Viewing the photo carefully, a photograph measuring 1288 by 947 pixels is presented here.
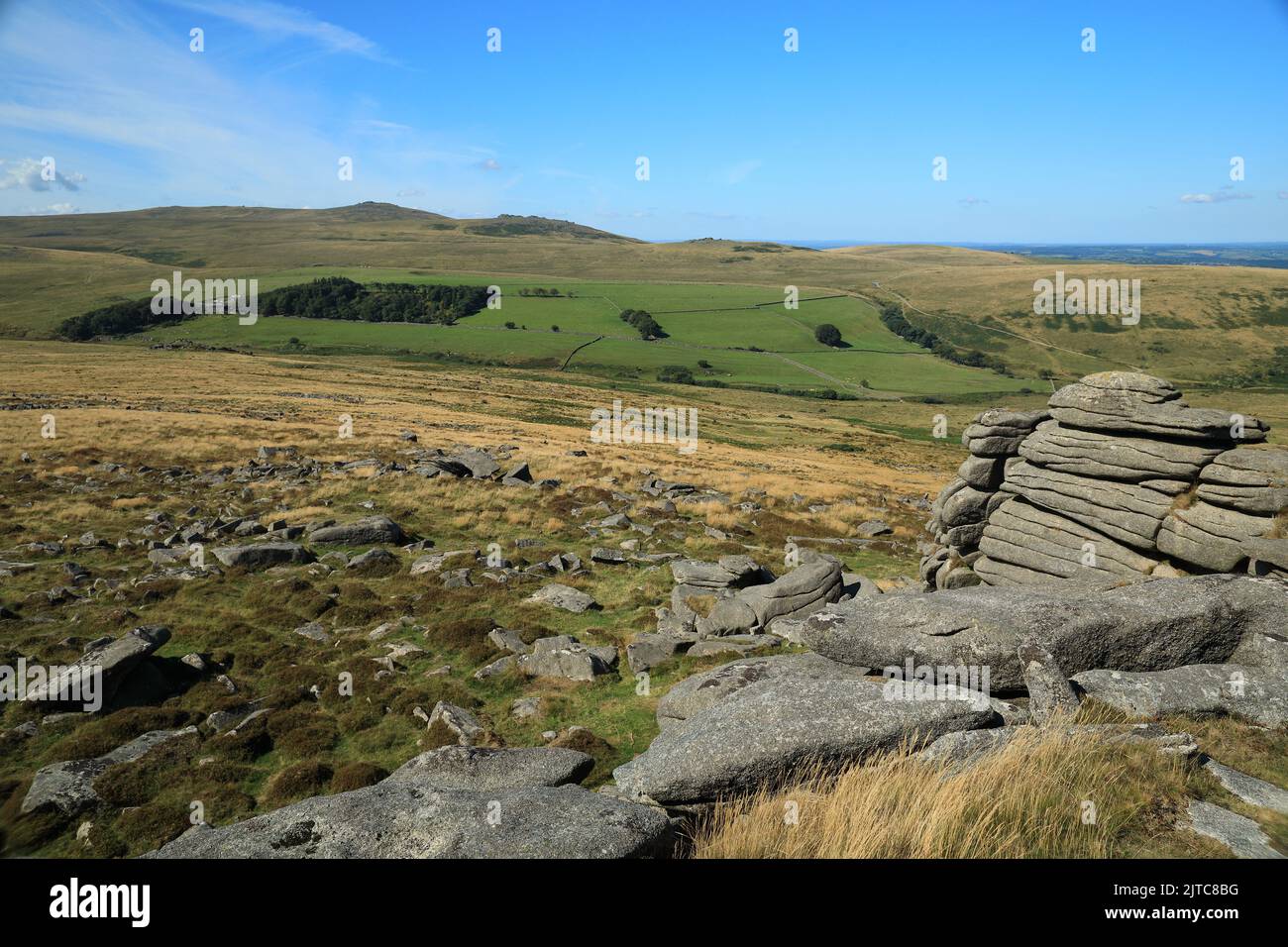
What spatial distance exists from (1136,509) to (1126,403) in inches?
129

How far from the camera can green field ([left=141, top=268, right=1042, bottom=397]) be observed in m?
140

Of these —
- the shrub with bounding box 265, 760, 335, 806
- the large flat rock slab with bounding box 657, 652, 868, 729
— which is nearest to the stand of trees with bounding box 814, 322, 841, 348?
the large flat rock slab with bounding box 657, 652, 868, 729

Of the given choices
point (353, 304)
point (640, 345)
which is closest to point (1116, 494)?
point (640, 345)

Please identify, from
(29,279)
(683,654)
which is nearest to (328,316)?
(29,279)

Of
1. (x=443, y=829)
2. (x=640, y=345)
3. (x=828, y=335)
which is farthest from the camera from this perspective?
(x=828, y=335)

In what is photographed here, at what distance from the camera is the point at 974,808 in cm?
781

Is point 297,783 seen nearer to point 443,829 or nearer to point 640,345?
point 443,829

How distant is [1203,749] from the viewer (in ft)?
34.6

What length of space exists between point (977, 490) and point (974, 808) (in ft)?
63.3

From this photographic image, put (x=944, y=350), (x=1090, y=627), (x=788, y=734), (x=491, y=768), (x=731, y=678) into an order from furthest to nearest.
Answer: (x=944, y=350)
(x=731, y=678)
(x=1090, y=627)
(x=491, y=768)
(x=788, y=734)

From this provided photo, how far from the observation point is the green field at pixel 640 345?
139500 mm

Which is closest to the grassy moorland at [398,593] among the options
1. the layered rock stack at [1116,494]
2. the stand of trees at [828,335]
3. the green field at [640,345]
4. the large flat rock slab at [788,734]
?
the large flat rock slab at [788,734]
